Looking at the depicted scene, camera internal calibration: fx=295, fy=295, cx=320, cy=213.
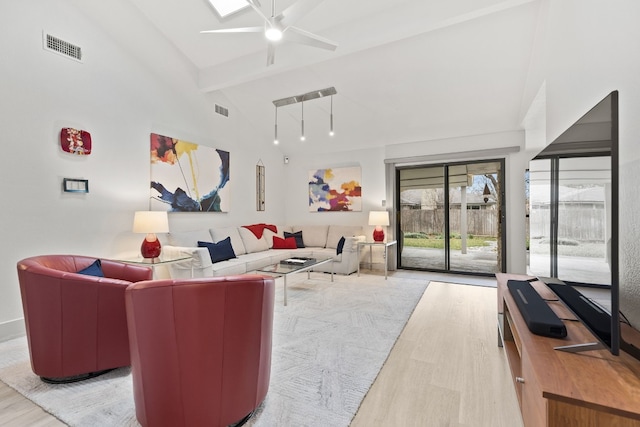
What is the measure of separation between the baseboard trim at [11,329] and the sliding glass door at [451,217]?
5192mm

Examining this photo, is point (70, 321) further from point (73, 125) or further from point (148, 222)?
point (73, 125)

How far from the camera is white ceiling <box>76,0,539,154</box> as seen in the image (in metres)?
3.04

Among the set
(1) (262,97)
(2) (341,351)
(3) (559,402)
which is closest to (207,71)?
(1) (262,97)

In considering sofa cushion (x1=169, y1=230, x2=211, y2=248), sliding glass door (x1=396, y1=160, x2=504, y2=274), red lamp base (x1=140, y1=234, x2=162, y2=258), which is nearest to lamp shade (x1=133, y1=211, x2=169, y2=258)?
red lamp base (x1=140, y1=234, x2=162, y2=258)

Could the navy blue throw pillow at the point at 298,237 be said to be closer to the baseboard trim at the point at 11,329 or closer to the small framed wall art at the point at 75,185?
the small framed wall art at the point at 75,185

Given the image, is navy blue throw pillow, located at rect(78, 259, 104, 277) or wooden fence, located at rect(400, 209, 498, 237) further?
wooden fence, located at rect(400, 209, 498, 237)

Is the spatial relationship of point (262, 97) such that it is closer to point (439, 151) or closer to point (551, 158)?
point (439, 151)

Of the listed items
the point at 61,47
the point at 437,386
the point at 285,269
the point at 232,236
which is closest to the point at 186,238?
the point at 232,236

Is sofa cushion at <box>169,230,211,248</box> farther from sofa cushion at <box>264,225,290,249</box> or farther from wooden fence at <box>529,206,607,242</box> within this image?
wooden fence at <box>529,206,607,242</box>

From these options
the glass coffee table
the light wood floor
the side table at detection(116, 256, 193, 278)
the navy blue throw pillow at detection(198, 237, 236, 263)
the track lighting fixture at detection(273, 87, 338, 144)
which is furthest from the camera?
the track lighting fixture at detection(273, 87, 338, 144)

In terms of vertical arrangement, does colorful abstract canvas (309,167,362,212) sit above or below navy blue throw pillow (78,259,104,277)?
above

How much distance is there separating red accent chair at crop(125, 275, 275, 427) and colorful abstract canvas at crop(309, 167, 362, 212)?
4.51 meters

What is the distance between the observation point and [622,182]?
1468 mm

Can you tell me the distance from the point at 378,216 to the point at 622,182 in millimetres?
3684
